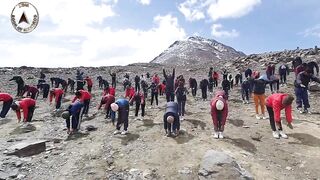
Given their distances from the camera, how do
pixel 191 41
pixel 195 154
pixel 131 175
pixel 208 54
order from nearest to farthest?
pixel 131 175 < pixel 195 154 < pixel 208 54 < pixel 191 41

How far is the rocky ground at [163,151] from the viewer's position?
11.8 meters

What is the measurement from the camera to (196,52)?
124625mm

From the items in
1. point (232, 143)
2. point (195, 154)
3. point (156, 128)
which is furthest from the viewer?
point (156, 128)

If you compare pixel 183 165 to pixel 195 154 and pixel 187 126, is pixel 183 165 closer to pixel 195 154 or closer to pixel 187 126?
pixel 195 154

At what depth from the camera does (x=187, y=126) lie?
54.2ft

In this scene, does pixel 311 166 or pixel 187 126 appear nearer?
pixel 311 166

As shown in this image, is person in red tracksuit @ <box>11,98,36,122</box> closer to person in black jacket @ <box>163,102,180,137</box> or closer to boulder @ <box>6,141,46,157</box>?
boulder @ <box>6,141,46,157</box>

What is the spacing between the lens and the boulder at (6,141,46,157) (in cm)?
1385

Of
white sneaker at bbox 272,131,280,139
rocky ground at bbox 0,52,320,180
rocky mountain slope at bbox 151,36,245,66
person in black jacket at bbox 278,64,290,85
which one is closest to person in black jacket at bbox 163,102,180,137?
rocky ground at bbox 0,52,320,180

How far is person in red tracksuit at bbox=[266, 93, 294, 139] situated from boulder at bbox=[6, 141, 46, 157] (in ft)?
28.1

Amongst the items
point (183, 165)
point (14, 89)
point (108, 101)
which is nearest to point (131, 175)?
point (183, 165)

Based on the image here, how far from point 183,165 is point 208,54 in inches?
4543

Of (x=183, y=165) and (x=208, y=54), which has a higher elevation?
(x=208, y=54)

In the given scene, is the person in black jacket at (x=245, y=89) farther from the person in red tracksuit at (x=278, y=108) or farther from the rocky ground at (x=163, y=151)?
the person in red tracksuit at (x=278, y=108)
